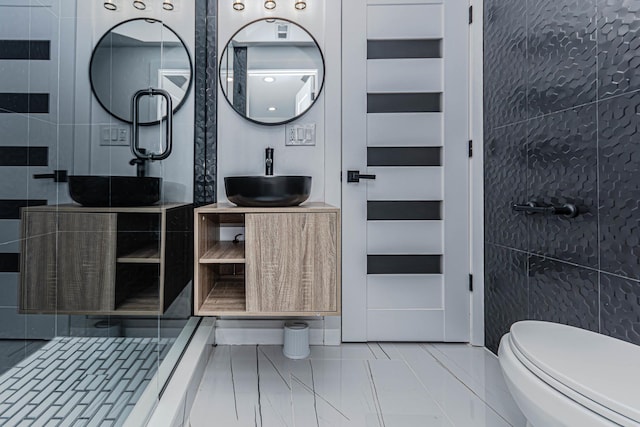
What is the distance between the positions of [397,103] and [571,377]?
1.66 meters

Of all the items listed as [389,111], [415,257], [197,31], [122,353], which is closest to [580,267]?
[415,257]

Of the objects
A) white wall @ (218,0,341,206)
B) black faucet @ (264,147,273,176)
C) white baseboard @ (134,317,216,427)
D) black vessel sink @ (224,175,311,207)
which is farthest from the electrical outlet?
white wall @ (218,0,341,206)

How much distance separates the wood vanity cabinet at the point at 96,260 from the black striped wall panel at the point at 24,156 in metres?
0.08

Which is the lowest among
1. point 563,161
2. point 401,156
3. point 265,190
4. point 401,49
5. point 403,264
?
point 403,264

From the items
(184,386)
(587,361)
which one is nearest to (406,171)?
(587,361)

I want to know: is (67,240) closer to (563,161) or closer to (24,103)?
(24,103)

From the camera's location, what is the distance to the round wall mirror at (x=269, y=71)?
2.08 m

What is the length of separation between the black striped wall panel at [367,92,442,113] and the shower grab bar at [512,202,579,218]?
31.9 inches

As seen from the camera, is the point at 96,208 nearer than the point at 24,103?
No

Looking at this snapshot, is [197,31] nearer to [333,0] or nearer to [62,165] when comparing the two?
[333,0]

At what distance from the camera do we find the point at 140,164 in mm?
1161

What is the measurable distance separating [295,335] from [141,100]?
4.28 feet

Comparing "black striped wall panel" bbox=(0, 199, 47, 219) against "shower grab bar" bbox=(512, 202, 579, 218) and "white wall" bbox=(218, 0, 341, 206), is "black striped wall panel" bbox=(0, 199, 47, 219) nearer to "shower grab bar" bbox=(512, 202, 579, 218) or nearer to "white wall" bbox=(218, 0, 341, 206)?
"white wall" bbox=(218, 0, 341, 206)

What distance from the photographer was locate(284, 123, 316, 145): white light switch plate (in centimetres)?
211
